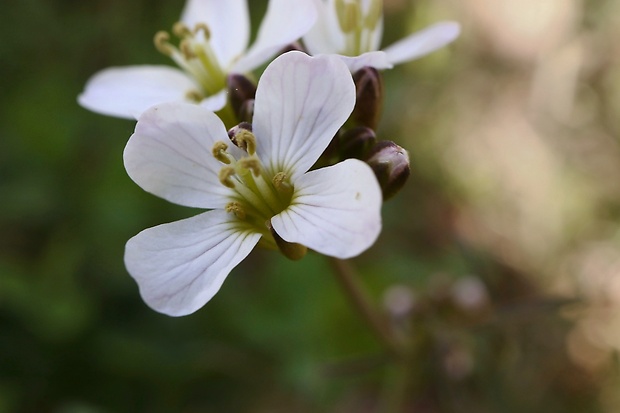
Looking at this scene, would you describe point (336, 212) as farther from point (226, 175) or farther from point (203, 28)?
point (203, 28)

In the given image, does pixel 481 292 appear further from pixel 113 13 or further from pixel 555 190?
pixel 113 13

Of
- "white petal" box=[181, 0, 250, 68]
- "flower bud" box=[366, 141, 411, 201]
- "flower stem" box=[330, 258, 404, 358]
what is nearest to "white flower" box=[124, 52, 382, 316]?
"flower bud" box=[366, 141, 411, 201]

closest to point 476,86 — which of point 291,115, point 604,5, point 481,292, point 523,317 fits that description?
point 604,5

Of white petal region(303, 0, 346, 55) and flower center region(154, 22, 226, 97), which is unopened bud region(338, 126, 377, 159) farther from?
flower center region(154, 22, 226, 97)

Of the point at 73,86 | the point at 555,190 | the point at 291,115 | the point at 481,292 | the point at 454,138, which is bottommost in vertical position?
the point at 555,190

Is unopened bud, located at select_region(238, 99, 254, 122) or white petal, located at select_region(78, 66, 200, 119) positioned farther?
white petal, located at select_region(78, 66, 200, 119)

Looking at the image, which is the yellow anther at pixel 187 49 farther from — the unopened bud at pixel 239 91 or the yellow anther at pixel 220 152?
the yellow anther at pixel 220 152

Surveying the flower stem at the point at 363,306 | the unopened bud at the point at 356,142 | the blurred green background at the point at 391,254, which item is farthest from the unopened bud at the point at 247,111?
the blurred green background at the point at 391,254
